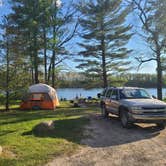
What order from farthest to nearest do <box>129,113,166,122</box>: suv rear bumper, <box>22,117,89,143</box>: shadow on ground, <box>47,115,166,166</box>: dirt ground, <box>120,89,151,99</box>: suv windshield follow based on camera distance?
<box>120,89,151,99</box>: suv windshield → <box>129,113,166,122</box>: suv rear bumper → <box>22,117,89,143</box>: shadow on ground → <box>47,115,166,166</box>: dirt ground

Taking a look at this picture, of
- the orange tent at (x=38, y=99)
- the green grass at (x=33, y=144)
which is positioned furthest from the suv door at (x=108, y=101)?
the orange tent at (x=38, y=99)

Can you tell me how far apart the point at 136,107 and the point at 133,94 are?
6.33 ft

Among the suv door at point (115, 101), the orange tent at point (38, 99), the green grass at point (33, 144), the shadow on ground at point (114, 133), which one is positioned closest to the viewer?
the green grass at point (33, 144)

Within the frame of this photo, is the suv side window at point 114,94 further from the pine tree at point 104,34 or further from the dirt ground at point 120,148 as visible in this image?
the pine tree at point 104,34

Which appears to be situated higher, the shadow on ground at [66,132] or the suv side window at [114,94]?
the suv side window at [114,94]

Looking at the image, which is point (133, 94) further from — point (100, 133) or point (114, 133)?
point (100, 133)

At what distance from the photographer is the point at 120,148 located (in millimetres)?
8883

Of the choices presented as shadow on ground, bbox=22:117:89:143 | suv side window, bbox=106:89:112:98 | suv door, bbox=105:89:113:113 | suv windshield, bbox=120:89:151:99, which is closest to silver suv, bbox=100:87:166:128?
suv windshield, bbox=120:89:151:99

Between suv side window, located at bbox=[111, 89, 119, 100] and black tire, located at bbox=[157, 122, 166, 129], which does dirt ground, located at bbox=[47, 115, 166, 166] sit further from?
suv side window, located at bbox=[111, 89, 119, 100]

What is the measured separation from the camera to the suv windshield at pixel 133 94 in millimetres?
13547

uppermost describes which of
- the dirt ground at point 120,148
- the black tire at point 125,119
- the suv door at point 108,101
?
the suv door at point 108,101

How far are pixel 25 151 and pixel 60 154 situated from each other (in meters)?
0.98

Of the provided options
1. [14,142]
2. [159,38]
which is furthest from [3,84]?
[159,38]

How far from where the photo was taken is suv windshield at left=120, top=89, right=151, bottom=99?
44.4 feet
